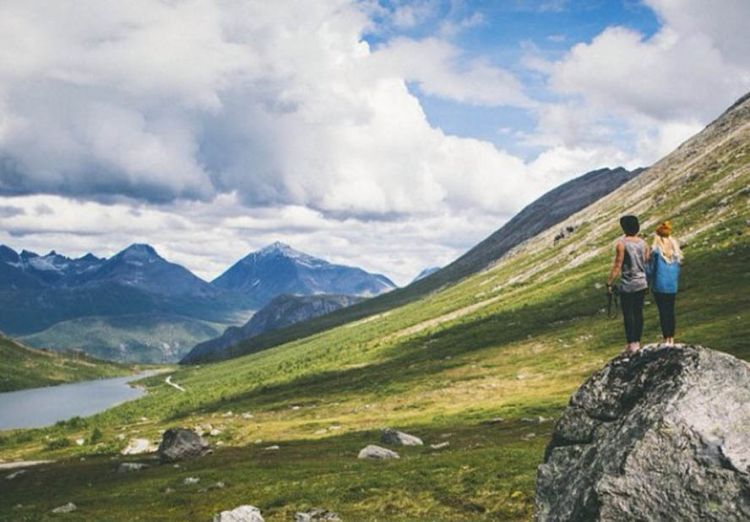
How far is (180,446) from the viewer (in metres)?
65.3

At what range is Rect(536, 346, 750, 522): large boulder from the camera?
489 inches

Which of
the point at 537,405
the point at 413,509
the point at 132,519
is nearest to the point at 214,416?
the point at 537,405

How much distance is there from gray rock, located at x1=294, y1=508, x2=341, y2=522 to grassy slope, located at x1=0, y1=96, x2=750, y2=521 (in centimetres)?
80

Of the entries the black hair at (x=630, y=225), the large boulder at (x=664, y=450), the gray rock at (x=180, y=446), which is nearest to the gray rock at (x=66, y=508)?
the gray rock at (x=180, y=446)

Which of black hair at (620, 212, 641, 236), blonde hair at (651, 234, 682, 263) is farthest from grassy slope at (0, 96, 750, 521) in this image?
black hair at (620, 212, 641, 236)

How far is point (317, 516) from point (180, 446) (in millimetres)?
37065

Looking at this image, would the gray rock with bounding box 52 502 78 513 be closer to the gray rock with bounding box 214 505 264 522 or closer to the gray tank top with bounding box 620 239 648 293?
the gray rock with bounding box 214 505 264 522

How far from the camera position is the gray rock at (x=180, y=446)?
2537 inches

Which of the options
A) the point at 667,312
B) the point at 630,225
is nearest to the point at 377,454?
the point at 667,312

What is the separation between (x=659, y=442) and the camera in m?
13.3

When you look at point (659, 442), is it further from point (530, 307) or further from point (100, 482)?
point (530, 307)

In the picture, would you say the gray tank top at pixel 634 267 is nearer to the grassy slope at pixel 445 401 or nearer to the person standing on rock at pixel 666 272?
the person standing on rock at pixel 666 272

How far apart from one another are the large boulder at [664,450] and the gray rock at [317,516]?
58.9 feet

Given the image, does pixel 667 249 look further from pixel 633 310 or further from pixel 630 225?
pixel 633 310
